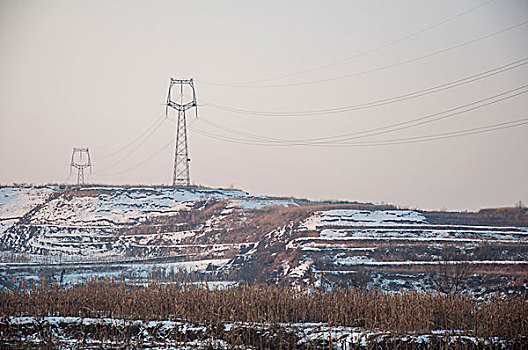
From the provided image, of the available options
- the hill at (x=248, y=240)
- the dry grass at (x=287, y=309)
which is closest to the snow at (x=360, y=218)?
the hill at (x=248, y=240)

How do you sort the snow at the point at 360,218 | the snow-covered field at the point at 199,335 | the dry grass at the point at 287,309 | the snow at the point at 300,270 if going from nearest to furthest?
the snow-covered field at the point at 199,335 → the dry grass at the point at 287,309 → the snow at the point at 300,270 → the snow at the point at 360,218

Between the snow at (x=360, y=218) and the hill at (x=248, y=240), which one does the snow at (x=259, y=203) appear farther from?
the snow at (x=360, y=218)

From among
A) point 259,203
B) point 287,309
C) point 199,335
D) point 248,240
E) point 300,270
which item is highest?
point 259,203

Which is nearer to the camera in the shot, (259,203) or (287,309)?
(287,309)

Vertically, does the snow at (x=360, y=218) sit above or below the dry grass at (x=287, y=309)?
above

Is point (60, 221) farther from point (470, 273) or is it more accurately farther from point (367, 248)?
point (470, 273)

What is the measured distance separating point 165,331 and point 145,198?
57895 millimetres

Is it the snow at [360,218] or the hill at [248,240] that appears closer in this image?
the hill at [248,240]

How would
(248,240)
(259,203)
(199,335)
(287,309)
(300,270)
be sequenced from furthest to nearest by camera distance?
(259,203), (248,240), (300,270), (287,309), (199,335)

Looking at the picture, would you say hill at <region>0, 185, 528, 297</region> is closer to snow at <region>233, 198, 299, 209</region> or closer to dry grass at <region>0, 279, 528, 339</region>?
snow at <region>233, 198, 299, 209</region>

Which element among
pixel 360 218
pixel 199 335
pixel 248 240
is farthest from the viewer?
pixel 248 240

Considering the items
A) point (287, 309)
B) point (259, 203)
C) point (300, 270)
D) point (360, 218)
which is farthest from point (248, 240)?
point (287, 309)

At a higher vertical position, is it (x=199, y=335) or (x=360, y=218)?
(x=360, y=218)

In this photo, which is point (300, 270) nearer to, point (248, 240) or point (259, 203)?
point (248, 240)
